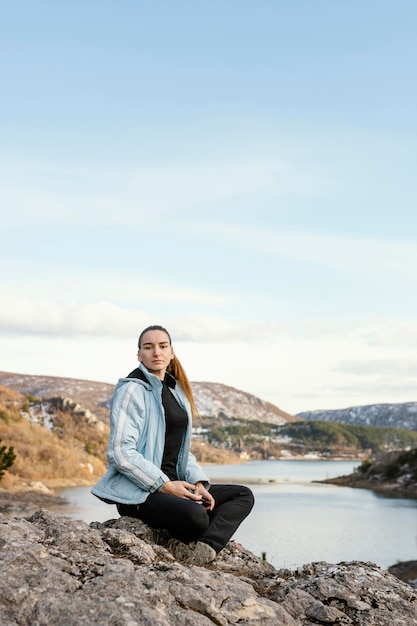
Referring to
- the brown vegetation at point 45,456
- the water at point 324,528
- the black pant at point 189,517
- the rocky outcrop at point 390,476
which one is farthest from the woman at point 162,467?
the rocky outcrop at point 390,476

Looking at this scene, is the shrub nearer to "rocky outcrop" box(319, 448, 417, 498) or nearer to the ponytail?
the ponytail

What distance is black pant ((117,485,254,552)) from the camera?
533cm

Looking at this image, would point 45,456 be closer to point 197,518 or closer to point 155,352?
point 155,352

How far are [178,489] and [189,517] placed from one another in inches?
9.2

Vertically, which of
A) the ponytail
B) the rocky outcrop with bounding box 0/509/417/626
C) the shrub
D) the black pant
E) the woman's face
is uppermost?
the woman's face

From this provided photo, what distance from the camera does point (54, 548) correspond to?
14.7 ft

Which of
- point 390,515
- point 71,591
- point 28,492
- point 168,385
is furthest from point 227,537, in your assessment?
point 28,492

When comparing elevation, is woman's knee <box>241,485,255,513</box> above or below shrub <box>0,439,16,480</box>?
above

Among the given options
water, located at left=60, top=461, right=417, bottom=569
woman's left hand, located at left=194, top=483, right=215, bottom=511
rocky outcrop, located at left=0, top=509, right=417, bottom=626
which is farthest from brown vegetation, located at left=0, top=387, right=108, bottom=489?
rocky outcrop, located at left=0, top=509, right=417, bottom=626

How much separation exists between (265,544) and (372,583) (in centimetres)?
2778

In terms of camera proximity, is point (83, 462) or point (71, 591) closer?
point (71, 591)

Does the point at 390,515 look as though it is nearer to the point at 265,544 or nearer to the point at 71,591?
the point at 265,544

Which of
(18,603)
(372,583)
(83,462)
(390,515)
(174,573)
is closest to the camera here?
(18,603)

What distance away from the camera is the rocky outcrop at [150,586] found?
3650 mm
